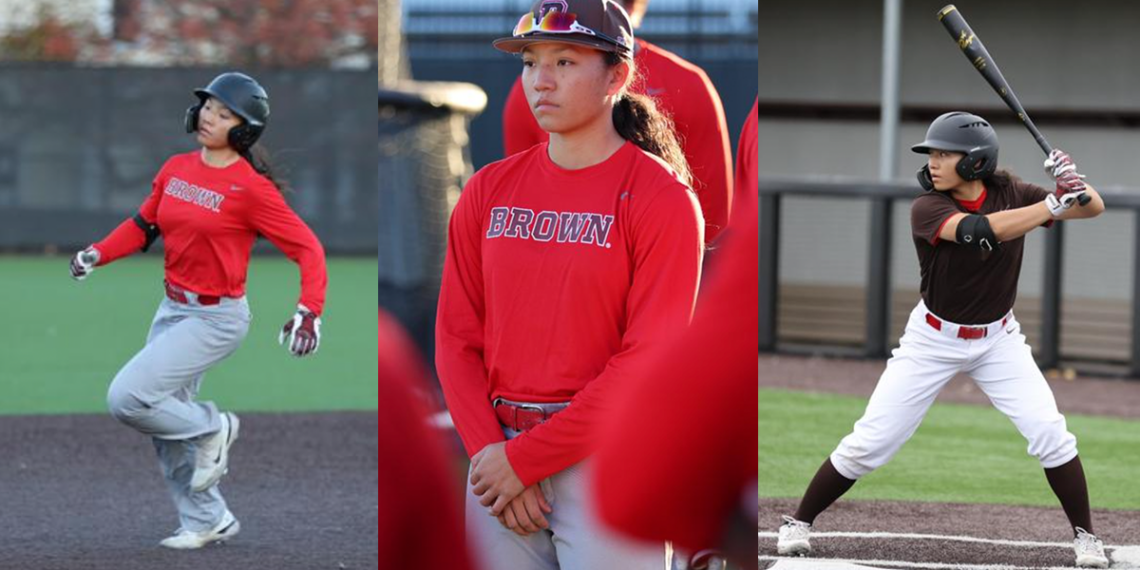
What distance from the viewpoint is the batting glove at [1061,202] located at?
6.24 m

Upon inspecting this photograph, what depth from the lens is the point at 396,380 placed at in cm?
410

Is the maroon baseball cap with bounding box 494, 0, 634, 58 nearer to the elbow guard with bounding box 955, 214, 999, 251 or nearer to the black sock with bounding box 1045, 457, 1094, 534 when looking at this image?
the elbow guard with bounding box 955, 214, 999, 251

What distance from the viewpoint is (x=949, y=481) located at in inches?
340

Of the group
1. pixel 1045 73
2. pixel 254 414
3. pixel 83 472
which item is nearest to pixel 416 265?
pixel 83 472

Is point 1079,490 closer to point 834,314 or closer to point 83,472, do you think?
point 83,472

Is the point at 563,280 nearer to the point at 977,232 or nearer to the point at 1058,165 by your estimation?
the point at 977,232

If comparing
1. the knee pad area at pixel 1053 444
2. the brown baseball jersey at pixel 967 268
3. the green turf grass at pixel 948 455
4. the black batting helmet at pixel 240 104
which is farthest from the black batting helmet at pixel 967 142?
the black batting helmet at pixel 240 104

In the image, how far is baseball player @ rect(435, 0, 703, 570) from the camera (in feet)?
12.3

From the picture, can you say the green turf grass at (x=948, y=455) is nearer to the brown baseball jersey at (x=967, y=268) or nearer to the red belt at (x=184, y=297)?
the brown baseball jersey at (x=967, y=268)

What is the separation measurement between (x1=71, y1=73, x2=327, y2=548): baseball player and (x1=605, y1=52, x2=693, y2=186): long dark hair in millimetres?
3011

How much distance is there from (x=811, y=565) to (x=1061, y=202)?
159cm

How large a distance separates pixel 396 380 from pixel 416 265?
336mm

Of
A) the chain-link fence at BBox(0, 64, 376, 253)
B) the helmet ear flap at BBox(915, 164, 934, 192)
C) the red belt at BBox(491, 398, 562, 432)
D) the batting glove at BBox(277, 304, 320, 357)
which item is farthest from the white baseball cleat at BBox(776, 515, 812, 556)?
the chain-link fence at BBox(0, 64, 376, 253)

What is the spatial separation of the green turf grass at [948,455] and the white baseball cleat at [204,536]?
2.50 m
